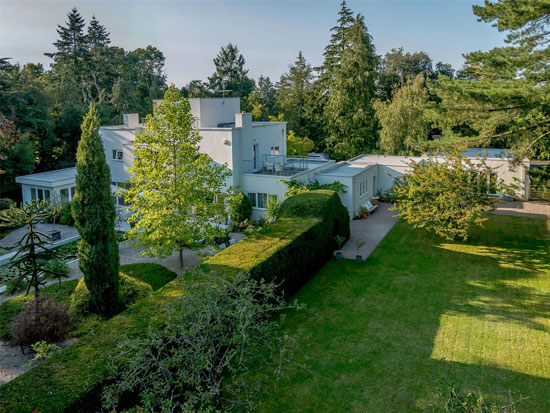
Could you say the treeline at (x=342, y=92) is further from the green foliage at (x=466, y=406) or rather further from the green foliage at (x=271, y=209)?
the green foliage at (x=466, y=406)

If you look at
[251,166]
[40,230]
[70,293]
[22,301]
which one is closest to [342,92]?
[251,166]

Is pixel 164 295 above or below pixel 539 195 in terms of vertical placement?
below

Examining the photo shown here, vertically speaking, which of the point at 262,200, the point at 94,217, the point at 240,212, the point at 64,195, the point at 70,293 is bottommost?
the point at 70,293

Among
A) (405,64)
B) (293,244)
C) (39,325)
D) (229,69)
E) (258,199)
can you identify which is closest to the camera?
(39,325)

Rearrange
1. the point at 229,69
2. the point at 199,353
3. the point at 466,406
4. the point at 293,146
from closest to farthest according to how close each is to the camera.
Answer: the point at 466,406
the point at 199,353
the point at 293,146
the point at 229,69

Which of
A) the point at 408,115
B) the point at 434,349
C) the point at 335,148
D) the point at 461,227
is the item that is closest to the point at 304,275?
the point at 434,349

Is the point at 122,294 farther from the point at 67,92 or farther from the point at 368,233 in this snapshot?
the point at 67,92

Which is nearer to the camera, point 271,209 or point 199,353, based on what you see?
point 199,353

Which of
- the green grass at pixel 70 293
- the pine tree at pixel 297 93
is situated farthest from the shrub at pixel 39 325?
the pine tree at pixel 297 93
